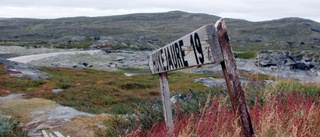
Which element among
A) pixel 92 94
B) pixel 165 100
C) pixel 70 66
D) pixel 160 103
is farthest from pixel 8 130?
pixel 70 66

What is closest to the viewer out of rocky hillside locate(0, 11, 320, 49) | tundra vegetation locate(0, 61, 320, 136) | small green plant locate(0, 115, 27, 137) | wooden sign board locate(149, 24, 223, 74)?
wooden sign board locate(149, 24, 223, 74)

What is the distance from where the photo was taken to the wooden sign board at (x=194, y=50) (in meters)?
3.59

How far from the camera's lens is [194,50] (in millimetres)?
3980

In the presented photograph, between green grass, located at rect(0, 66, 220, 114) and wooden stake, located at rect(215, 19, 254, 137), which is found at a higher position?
wooden stake, located at rect(215, 19, 254, 137)

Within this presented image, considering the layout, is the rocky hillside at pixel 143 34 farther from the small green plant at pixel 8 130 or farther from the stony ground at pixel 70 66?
the small green plant at pixel 8 130

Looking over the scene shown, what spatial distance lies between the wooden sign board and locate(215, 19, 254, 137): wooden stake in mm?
50

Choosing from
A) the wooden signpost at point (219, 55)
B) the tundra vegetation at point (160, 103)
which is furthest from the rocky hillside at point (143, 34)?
the wooden signpost at point (219, 55)

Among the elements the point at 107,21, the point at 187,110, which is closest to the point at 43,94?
the point at 187,110

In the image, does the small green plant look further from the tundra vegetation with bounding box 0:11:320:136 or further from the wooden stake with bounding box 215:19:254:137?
the wooden stake with bounding box 215:19:254:137

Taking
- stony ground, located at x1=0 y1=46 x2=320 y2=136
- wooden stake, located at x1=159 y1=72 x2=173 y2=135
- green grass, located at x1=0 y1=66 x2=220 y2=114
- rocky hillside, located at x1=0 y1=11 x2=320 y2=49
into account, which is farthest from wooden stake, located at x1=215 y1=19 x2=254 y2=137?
rocky hillside, located at x1=0 y1=11 x2=320 y2=49

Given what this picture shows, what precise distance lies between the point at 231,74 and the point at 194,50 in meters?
0.45

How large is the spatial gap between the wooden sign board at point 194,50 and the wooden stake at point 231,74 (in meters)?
Answer: 0.05

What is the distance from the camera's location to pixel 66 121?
12359 mm

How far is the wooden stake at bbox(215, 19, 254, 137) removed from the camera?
3604 millimetres
